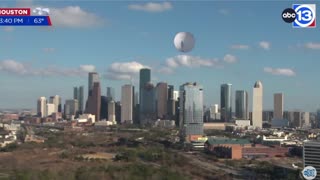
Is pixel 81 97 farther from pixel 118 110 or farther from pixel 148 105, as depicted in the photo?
pixel 148 105

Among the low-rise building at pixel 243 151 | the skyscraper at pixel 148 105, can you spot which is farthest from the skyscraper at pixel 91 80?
the low-rise building at pixel 243 151

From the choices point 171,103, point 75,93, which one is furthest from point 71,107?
point 171,103

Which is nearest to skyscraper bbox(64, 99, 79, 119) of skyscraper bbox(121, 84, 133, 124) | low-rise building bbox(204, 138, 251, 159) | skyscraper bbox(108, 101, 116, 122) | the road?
skyscraper bbox(108, 101, 116, 122)

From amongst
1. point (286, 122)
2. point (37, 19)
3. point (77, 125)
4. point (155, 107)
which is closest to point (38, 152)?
point (37, 19)

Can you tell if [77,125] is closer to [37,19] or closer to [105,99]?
[105,99]

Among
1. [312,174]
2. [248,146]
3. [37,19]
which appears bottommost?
Answer: [248,146]

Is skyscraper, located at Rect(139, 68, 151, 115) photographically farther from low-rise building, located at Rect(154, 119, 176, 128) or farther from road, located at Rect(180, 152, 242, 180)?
road, located at Rect(180, 152, 242, 180)

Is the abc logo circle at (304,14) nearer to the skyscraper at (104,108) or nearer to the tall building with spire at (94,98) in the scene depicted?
the tall building with spire at (94,98)
